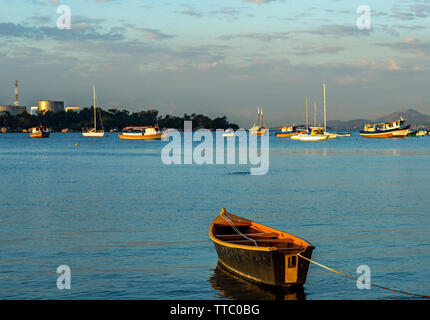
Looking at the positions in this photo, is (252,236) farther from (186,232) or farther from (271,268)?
(186,232)

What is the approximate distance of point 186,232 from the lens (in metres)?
28.2

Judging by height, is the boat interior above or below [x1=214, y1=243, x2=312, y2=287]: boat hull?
above

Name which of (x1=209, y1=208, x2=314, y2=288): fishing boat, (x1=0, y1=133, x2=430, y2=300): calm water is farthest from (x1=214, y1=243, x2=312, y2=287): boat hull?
(x1=0, y1=133, x2=430, y2=300): calm water

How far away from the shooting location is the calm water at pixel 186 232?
19.1 m

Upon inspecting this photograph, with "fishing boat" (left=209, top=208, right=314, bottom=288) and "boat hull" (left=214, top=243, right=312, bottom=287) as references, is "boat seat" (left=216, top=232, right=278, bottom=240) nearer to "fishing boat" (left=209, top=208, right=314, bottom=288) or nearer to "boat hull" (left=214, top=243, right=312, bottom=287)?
"fishing boat" (left=209, top=208, right=314, bottom=288)

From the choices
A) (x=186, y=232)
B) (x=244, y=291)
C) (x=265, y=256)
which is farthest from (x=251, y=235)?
(x=186, y=232)

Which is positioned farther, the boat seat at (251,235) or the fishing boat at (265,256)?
the boat seat at (251,235)

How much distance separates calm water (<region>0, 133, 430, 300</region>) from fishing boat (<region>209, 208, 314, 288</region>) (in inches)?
17.9

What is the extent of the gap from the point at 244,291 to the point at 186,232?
10229 mm

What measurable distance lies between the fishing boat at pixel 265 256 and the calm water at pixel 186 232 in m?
0.46

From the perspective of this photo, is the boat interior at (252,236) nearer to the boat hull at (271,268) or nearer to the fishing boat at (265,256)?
the fishing boat at (265,256)

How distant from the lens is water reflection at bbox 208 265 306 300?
17.7 meters

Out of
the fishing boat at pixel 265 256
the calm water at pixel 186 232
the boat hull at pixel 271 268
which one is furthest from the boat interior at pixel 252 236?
the calm water at pixel 186 232
